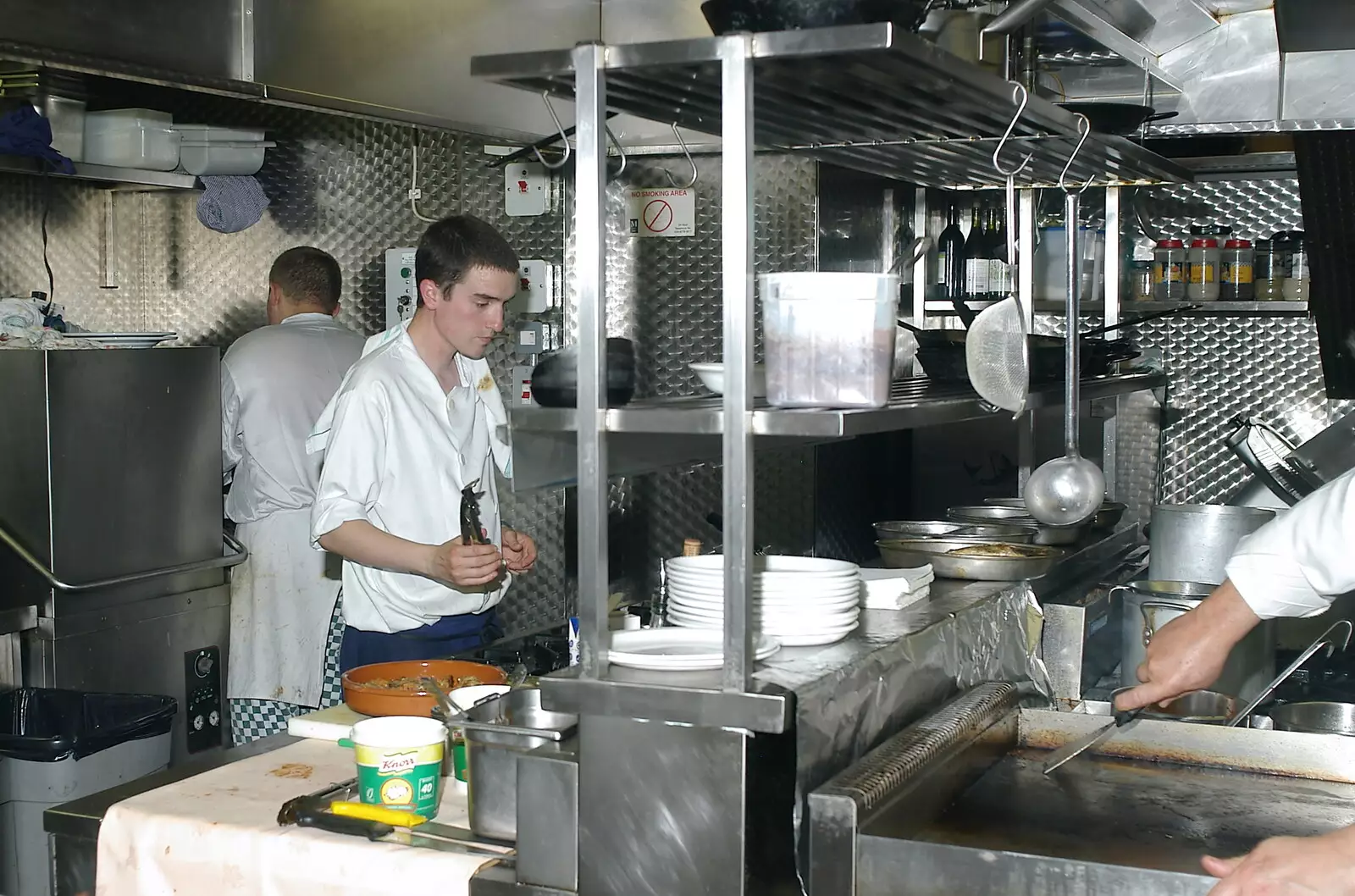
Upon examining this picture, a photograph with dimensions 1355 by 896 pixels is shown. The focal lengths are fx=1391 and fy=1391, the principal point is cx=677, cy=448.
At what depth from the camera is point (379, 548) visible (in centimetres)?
311

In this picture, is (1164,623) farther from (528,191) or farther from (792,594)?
(528,191)

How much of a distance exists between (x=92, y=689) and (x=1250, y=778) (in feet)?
11.1

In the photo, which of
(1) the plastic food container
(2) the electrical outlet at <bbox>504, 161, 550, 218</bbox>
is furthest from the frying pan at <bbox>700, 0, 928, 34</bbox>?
(1) the plastic food container

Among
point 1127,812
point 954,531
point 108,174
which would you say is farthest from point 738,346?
point 108,174

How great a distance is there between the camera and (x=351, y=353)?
494 cm

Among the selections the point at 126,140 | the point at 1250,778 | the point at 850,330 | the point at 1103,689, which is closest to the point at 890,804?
the point at 850,330

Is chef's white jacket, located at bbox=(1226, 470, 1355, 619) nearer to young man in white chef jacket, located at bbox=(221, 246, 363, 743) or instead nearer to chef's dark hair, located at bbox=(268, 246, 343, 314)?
young man in white chef jacket, located at bbox=(221, 246, 363, 743)

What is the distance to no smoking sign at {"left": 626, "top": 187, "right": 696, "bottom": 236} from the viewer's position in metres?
5.20

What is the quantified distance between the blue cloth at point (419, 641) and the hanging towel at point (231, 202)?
2905mm

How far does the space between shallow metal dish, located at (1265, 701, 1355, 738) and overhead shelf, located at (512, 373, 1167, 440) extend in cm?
89

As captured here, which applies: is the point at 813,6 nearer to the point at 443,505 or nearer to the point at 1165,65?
the point at 443,505

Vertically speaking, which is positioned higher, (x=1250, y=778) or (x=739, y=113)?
(x=739, y=113)

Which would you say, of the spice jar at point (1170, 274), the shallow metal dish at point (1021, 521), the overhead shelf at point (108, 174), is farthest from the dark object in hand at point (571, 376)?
the overhead shelf at point (108, 174)

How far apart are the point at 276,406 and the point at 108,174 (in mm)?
1180
